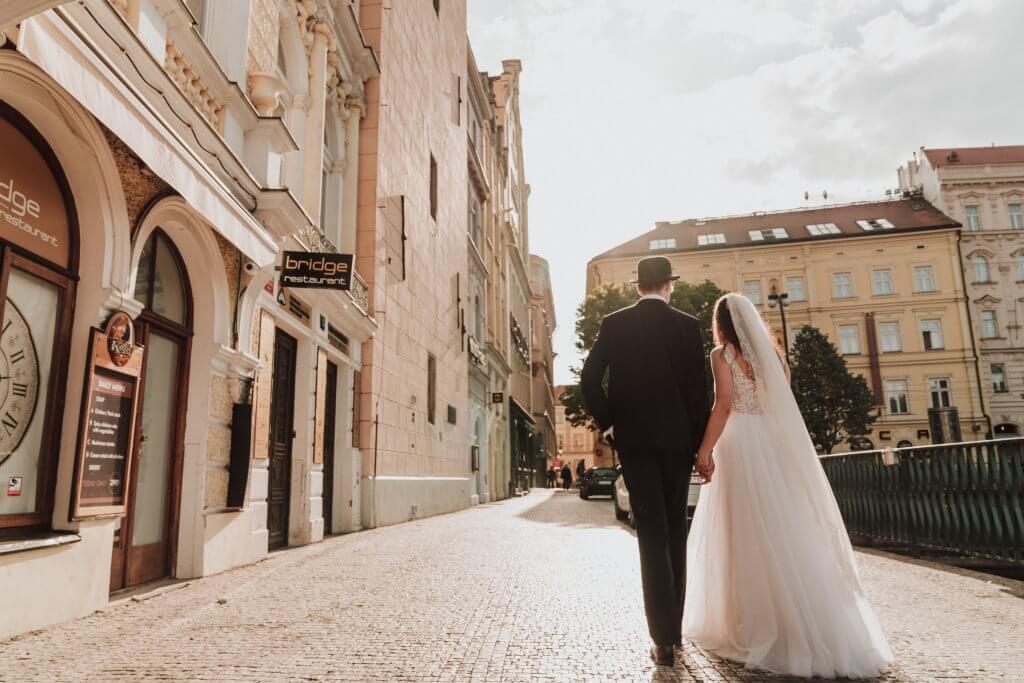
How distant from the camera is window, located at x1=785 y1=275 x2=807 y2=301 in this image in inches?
1987

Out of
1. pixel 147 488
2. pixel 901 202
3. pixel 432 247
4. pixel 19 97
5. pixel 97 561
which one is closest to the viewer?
pixel 19 97

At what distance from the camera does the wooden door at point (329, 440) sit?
38.6 feet

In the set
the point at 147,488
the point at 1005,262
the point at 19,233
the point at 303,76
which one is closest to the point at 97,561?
the point at 147,488

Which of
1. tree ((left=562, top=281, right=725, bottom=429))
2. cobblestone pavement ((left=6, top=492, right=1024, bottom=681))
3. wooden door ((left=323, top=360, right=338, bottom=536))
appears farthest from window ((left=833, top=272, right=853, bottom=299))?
cobblestone pavement ((left=6, top=492, right=1024, bottom=681))

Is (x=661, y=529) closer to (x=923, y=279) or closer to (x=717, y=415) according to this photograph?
(x=717, y=415)

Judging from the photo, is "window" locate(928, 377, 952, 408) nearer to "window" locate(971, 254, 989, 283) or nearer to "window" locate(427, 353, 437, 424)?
"window" locate(971, 254, 989, 283)

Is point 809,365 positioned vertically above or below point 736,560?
above

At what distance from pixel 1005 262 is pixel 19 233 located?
58.9 metres

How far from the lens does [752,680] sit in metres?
3.04

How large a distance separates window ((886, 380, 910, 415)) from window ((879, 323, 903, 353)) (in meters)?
2.28

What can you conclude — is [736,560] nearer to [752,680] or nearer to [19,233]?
[752,680]

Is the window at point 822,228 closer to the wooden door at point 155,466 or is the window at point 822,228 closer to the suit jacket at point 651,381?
the wooden door at point 155,466

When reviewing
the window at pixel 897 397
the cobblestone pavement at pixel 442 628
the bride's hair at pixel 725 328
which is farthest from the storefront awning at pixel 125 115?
the window at pixel 897 397

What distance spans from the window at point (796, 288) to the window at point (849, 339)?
11.0 ft
